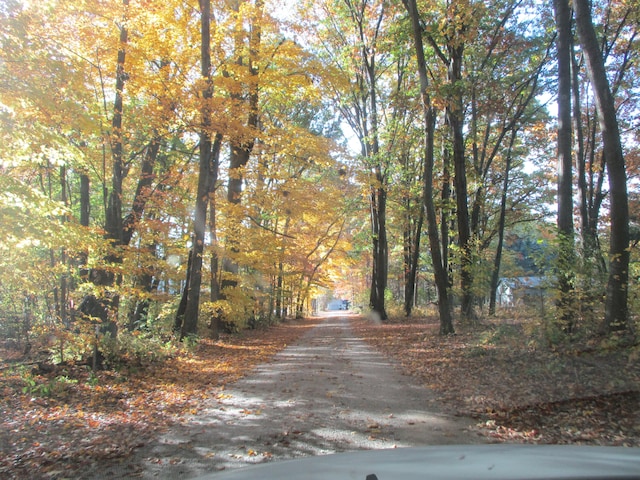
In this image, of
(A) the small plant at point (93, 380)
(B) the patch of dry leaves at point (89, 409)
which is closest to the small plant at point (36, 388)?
(B) the patch of dry leaves at point (89, 409)

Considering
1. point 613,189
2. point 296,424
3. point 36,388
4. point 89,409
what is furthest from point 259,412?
point 613,189

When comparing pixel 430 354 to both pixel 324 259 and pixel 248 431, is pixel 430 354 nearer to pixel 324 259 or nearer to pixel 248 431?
pixel 248 431

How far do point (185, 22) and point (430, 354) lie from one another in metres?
12.1

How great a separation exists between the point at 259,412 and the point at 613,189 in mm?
7412

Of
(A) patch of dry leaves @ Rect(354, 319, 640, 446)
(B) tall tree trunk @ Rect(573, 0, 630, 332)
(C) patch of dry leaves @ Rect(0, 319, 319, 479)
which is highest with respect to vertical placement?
(B) tall tree trunk @ Rect(573, 0, 630, 332)

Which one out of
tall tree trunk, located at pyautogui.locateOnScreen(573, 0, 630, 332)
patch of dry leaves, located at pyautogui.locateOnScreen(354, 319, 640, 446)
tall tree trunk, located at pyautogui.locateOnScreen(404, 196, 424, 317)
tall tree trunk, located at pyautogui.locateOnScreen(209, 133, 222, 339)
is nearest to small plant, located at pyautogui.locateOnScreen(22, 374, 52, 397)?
patch of dry leaves, located at pyautogui.locateOnScreen(354, 319, 640, 446)

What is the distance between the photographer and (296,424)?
5461 millimetres

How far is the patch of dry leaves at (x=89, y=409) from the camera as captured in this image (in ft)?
14.8

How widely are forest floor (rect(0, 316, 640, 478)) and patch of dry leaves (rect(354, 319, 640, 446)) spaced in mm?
13

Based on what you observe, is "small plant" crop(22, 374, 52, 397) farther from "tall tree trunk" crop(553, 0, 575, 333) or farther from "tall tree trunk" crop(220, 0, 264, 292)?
"tall tree trunk" crop(553, 0, 575, 333)

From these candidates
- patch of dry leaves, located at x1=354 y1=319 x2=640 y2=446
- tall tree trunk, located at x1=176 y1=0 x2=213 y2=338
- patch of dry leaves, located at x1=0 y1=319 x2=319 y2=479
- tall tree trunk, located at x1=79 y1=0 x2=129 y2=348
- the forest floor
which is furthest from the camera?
tall tree trunk, located at x1=176 y1=0 x2=213 y2=338

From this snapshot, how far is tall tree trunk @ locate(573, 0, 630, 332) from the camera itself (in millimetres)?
7496

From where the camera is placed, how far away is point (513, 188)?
26.6 metres

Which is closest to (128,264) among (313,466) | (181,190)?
(181,190)
